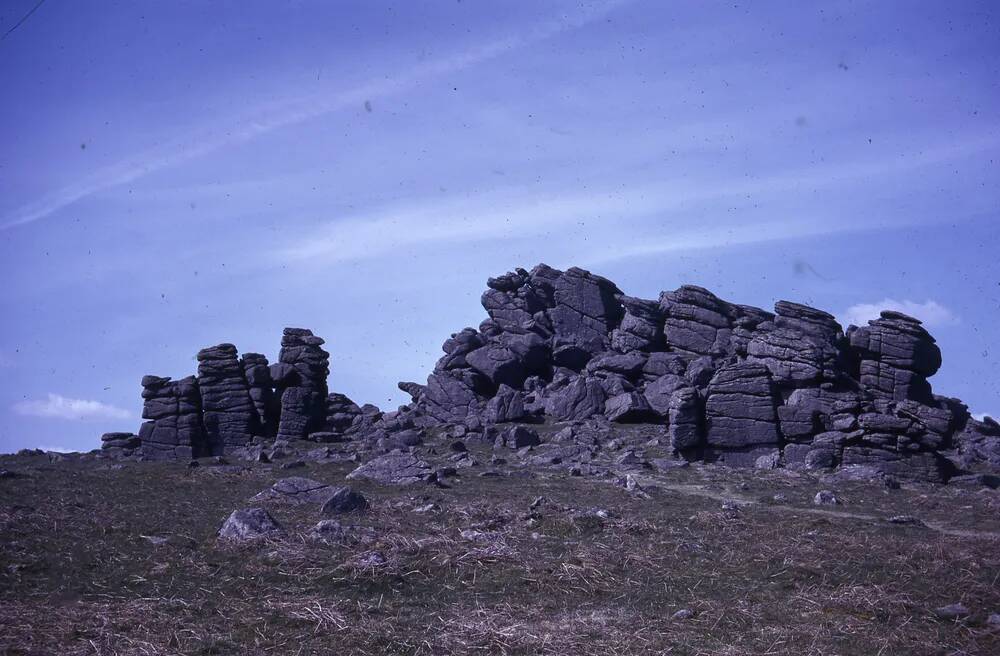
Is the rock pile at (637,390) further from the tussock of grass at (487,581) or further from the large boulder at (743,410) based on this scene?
the tussock of grass at (487,581)

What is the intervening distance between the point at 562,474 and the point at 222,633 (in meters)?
20.1

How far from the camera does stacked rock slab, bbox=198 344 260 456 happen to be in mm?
53938

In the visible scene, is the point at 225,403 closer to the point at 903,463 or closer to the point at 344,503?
the point at 344,503

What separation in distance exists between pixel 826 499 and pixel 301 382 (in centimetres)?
3893

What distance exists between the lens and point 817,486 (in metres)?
28.5

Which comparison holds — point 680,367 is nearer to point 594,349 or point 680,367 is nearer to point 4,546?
point 594,349

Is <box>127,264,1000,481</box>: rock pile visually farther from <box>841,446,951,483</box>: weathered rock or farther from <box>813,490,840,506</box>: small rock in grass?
<box>813,490,840,506</box>: small rock in grass

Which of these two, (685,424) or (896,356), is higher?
(896,356)

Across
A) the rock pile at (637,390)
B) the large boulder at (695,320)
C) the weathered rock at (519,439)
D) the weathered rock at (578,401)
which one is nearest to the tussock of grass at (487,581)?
the rock pile at (637,390)

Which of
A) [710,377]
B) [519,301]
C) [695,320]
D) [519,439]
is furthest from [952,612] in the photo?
[519,301]

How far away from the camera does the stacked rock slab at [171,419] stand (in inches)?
2074

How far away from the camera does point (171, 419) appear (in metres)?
53.3

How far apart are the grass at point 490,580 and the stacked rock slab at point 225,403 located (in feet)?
107

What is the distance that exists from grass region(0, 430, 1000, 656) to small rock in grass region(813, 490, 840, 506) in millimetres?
2344
